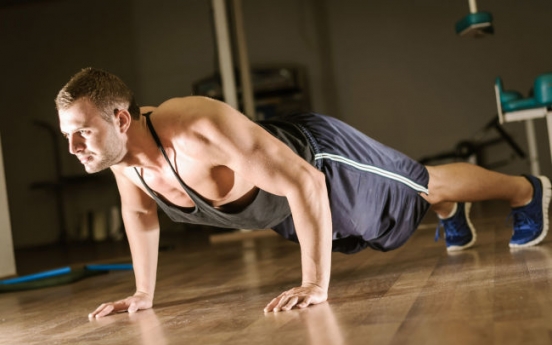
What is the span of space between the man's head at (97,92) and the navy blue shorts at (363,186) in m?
0.60

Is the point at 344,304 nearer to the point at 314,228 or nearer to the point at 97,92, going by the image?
the point at 314,228

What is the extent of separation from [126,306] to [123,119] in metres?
0.59

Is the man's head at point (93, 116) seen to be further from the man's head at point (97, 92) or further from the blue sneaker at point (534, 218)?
the blue sneaker at point (534, 218)

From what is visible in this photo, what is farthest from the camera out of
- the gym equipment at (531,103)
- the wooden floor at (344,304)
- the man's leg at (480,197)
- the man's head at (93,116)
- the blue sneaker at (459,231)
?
the gym equipment at (531,103)

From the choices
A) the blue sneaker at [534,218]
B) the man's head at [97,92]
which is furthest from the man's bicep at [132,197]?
the blue sneaker at [534,218]

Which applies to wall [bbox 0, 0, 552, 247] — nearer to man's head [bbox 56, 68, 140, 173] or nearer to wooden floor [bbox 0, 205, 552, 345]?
wooden floor [bbox 0, 205, 552, 345]

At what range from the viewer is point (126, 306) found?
2137 mm

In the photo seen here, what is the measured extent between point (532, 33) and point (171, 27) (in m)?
3.60

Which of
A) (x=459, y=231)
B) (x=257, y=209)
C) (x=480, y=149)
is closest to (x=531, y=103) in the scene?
(x=459, y=231)

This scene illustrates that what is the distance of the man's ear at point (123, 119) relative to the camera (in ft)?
5.97

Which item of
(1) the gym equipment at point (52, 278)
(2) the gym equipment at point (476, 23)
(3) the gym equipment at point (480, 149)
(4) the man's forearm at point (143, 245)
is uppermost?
(2) the gym equipment at point (476, 23)

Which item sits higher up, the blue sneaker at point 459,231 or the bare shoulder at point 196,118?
the bare shoulder at point 196,118

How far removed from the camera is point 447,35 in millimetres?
7270

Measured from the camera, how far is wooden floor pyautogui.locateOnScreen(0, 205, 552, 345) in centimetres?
140
